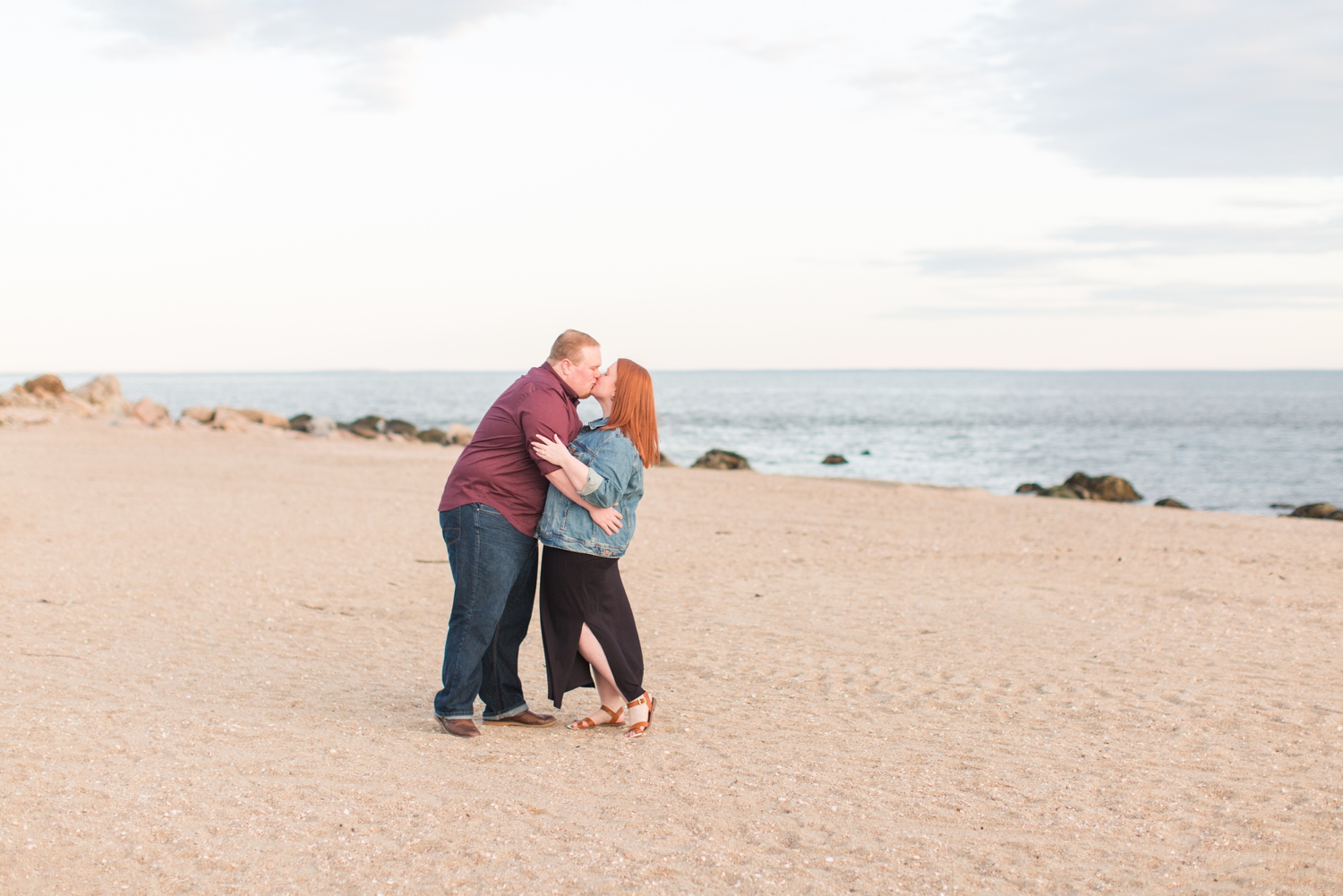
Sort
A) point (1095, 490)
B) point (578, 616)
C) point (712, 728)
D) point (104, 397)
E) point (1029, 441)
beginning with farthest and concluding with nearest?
point (1029, 441) < point (104, 397) < point (1095, 490) < point (712, 728) < point (578, 616)

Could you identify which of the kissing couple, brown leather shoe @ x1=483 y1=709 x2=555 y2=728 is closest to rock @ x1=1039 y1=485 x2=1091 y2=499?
brown leather shoe @ x1=483 y1=709 x2=555 y2=728

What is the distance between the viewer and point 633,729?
5477mm

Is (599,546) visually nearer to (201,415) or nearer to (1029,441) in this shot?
(201,415)

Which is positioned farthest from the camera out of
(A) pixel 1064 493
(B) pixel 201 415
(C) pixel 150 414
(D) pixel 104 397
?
(D) pixel 104 397

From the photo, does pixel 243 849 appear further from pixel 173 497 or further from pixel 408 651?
pixel 173 497

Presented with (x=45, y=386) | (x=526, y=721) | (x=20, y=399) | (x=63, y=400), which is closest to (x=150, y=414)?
(x=63, y=400)

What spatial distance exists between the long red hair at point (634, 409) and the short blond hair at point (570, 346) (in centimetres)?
19

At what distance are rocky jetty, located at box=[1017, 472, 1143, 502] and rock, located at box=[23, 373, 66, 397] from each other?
103 feet

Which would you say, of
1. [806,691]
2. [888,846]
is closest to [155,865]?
[888,846]

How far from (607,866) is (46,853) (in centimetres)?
201

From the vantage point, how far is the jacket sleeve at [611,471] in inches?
191

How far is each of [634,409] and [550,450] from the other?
0.46 metres

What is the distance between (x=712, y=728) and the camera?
18.8 ft

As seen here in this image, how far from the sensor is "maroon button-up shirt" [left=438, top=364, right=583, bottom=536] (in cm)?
486
